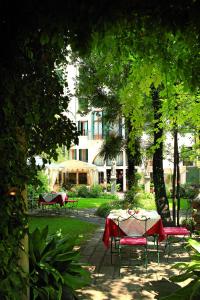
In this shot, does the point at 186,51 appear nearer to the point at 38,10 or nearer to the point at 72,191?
the point at 38,10

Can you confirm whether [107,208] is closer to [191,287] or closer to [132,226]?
[132,226]

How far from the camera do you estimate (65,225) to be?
1363 cm

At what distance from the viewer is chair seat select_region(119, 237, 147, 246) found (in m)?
7.29

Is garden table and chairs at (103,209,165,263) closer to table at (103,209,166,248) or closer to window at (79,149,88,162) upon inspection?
table at (103,209,166,248)

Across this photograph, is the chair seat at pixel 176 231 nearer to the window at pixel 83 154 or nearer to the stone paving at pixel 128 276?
the stone paving at pixel 128 276

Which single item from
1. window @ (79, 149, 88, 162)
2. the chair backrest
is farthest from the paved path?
window @ (79, 149, 88, 162)

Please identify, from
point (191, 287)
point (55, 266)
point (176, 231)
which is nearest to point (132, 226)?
point (176, 231)

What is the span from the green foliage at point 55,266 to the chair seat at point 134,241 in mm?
1560

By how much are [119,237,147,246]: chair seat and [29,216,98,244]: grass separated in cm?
332

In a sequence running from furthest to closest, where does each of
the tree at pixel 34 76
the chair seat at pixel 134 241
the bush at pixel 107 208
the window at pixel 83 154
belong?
the window at pixel 83 154
the bush at pixel 107 208
the chair seat at pixel 134 241
the tree at pixel 34 76

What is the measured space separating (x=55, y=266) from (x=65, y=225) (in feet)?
27.4

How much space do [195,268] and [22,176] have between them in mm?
3110

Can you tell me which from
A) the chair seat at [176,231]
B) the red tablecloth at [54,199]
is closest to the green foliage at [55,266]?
the chair seat at [176,231]

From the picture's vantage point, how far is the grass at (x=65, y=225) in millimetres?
12125
